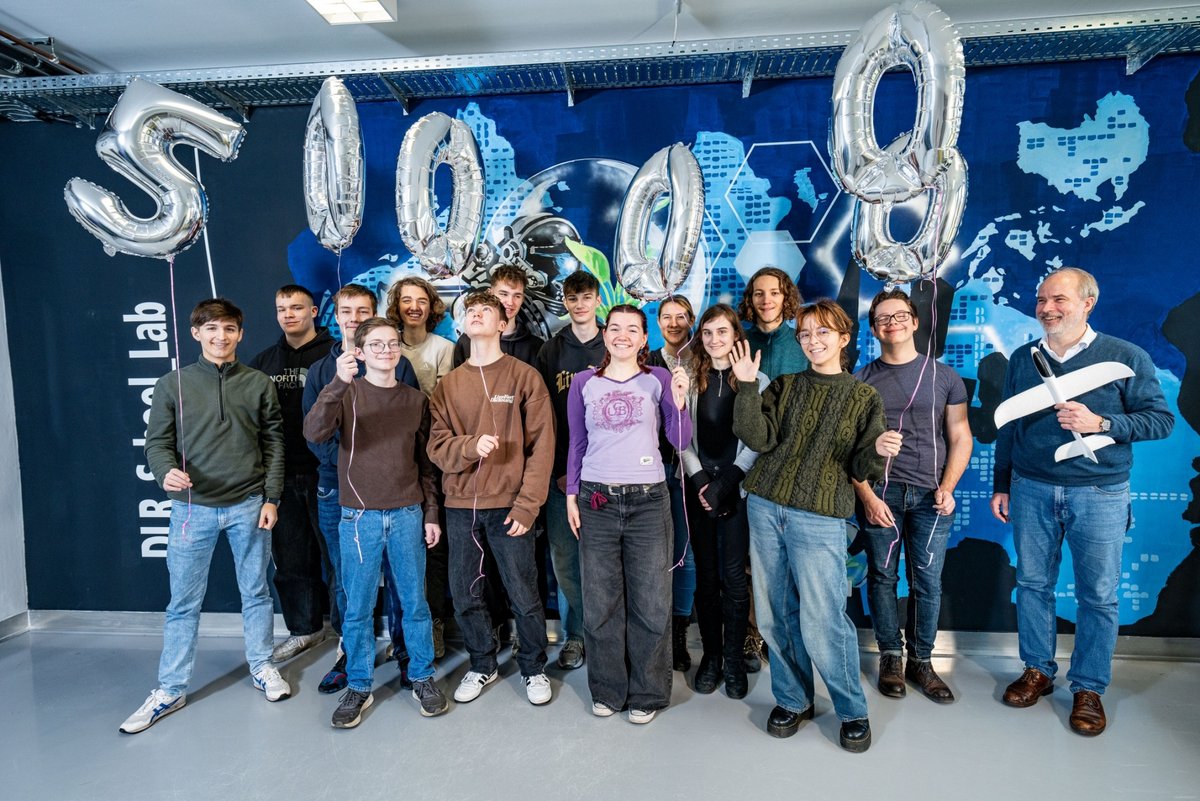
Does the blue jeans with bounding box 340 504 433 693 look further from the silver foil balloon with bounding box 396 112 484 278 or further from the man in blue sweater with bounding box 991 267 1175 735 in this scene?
the man in blue sweater with bounding box 991 267 1175 735

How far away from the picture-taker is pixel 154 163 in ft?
6.57

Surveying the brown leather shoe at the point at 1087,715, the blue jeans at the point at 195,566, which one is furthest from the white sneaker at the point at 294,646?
the brown leather shoe at the point at 1087,715

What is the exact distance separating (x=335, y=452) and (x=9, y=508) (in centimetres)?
222

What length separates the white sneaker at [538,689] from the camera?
236cm

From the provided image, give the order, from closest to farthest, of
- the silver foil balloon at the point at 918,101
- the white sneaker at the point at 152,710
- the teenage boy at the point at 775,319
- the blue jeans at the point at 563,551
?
the silver foil balloon at the point at 918,101
the white sneaker at the point at 152,710
the teenage boy at the point at 775,319
the blue jeans at the point at 563,551

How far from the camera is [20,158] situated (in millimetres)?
3105

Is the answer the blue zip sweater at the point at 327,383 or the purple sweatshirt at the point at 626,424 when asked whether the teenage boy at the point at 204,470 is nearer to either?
the blue zip sweater at the point at 327,383

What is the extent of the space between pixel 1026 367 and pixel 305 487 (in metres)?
3.12

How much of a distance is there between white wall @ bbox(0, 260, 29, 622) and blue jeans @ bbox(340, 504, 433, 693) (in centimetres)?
235

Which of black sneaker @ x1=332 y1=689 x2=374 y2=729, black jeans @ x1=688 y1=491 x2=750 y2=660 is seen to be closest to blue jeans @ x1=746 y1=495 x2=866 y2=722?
black jeans @ x1=688 y1=491 x2=750 y2=660

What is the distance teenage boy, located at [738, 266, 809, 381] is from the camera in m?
2.49

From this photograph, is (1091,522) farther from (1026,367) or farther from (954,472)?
(1026,367)

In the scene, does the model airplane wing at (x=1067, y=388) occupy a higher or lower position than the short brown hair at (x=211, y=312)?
lower

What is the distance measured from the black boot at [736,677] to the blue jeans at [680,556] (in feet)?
0.96
